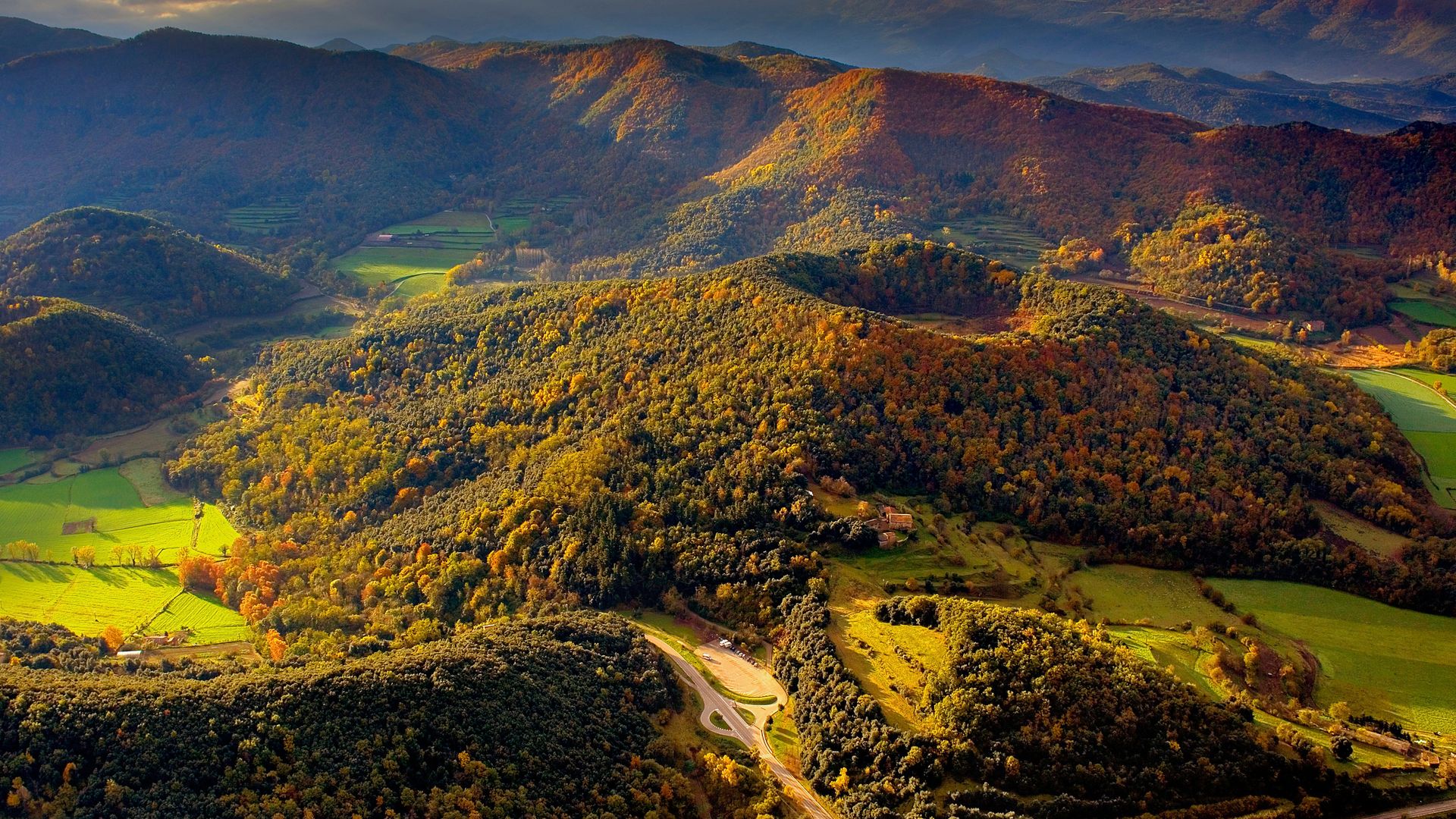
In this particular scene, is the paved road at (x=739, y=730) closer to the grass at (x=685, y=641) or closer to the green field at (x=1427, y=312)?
the grass at (x=685, y=641)

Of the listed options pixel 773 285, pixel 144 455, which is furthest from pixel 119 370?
pixel 773 285

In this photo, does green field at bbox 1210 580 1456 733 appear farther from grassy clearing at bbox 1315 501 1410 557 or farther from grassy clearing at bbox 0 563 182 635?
grassy clearing at bbox 0 563 182 635

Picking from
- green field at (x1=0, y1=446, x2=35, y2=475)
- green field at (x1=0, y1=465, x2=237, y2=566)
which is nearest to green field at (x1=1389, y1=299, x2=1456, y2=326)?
green field at (x1=0, y1=465, x2=237, y2=566)

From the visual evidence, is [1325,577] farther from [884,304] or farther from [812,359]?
[884,304]

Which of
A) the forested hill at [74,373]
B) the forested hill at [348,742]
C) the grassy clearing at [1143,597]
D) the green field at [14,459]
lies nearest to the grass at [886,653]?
the forested hill at [348,742]

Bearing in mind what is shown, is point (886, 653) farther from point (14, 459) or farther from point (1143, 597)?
point (14, 459)

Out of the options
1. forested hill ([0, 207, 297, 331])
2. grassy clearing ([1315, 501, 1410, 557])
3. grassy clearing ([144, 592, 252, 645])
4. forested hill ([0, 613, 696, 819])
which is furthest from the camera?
forested hill ([0, 207, 297, 331])

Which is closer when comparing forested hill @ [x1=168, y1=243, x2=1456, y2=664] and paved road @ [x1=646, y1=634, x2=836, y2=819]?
paved road @ [x1=646, y1=634, x2=836, y2=819]
